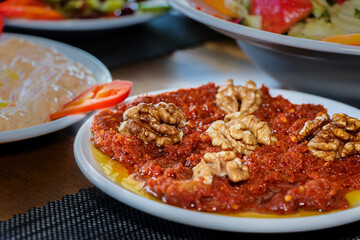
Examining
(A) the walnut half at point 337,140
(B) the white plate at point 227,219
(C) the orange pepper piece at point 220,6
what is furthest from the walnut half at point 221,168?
(C) the orange pepper piece at point 220,6

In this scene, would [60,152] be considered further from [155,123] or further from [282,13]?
[282,13]

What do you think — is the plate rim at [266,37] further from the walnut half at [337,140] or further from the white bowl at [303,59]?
the walnut half at [337,140]

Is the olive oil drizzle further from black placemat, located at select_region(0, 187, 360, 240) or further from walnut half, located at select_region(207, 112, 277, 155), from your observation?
walnut half, located at select_region(207, 112, 277, 155)

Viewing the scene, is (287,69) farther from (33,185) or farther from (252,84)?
(33,185)

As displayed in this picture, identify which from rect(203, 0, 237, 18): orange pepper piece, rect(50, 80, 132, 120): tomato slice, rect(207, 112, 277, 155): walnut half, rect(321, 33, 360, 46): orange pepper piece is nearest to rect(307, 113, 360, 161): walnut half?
rect(207, 112, 277, 155): walnut half

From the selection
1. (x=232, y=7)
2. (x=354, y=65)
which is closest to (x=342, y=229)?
(x=354, y=65)
